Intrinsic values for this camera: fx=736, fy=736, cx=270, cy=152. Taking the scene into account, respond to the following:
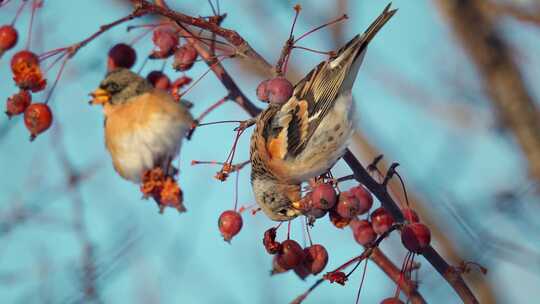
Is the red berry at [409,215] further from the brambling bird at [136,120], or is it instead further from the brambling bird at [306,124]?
the brambling bird at [136,120]

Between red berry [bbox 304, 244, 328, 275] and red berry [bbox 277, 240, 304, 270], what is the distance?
57mm

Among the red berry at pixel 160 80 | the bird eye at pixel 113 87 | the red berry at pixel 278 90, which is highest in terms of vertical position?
the bird eye at pixel 113 87

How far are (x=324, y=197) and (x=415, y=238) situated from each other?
427mm

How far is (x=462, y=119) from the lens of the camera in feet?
27.9

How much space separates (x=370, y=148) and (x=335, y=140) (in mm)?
3145

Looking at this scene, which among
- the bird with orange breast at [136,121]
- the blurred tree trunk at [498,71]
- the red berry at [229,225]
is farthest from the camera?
the blurred tree trunk at [498,71]

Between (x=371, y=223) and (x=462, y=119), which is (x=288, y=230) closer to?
(x=371, y=223)

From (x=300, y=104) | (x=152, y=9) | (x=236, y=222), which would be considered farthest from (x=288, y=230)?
(x=152, y=9)

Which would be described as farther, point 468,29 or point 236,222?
point 468,29

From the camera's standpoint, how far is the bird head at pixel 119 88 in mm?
4406

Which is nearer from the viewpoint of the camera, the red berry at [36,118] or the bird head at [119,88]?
the red berry at [36,118]

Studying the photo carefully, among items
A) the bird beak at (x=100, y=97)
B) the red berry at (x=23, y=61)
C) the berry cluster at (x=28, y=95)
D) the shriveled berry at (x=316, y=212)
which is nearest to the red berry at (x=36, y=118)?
the berry cluster at (x=28, y=95)

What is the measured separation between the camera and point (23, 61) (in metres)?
3.34

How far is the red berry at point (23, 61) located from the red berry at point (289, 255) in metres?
1.42
